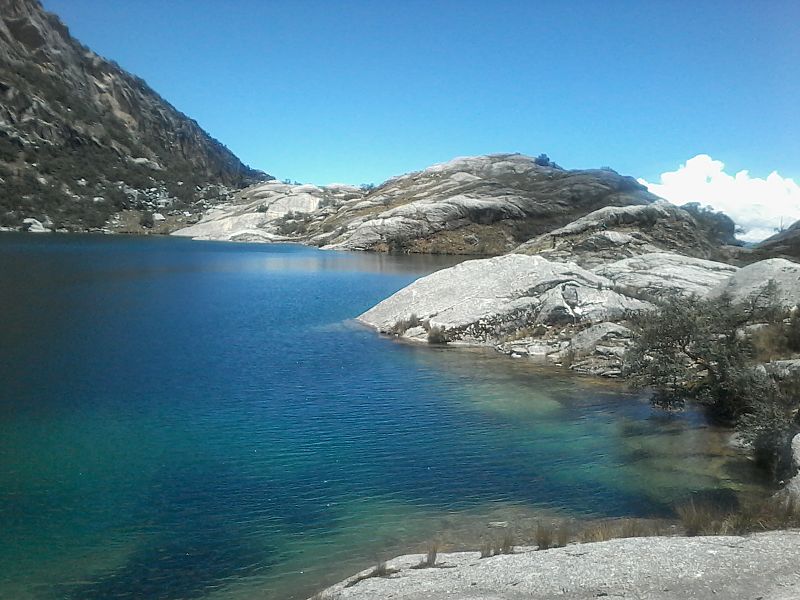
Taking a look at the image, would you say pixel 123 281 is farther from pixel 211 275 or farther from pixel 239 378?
pixel 239 378

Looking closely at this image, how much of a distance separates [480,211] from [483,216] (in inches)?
47.1

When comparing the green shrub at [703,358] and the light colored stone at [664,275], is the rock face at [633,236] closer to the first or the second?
the light colored stone at [664,275]

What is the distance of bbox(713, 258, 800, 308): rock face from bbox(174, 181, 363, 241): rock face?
Result: 108846 millimetres

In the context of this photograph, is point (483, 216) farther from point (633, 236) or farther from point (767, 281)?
point (767, 281)

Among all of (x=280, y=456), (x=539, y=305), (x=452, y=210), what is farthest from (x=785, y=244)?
(x=452, y=210)

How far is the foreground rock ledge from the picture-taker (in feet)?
26.6

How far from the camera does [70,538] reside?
1212 centimetres

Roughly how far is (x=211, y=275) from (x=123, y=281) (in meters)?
12.2

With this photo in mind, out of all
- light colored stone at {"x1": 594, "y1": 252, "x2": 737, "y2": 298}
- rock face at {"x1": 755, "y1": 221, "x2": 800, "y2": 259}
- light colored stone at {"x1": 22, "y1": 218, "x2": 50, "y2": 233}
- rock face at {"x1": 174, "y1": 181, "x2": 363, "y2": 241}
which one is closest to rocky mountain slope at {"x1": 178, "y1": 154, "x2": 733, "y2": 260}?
rock face at {"x1": 174, "y1": 181, "x2": 363, "y2": 241}

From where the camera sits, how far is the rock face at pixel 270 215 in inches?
5694

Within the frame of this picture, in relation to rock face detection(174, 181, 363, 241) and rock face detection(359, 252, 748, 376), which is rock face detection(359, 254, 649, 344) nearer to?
rock face detection(359, 252, 748, 376)

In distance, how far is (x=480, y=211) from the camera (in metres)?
115

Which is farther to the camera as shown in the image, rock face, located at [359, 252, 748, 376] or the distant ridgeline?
the distant ridgeline

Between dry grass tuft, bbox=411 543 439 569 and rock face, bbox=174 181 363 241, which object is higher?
rock face, bbox=174 181 363 241
